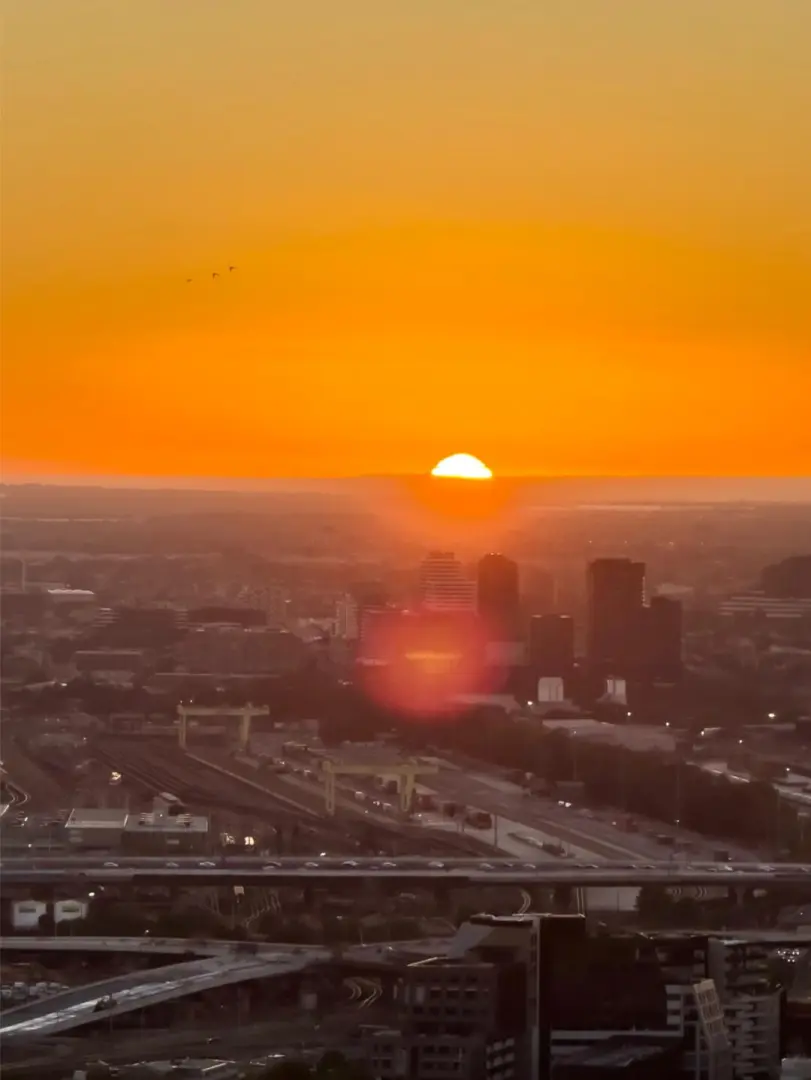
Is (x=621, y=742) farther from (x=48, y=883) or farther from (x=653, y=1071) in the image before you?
(x=653, y=1071)

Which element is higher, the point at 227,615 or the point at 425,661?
the point at 227,615

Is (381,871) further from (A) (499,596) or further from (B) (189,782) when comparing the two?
(A) (499,596)

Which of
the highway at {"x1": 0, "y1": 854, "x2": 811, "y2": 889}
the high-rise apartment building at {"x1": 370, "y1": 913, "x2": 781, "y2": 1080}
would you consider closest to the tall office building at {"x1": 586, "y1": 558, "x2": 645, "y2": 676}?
the highway at {"x1": 0, "y1": 854, "x2": 811, "y2": 889}

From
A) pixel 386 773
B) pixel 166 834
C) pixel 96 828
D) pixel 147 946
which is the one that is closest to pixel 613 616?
pixel 386 773

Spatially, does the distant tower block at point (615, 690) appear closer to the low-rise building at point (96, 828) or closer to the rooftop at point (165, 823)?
the rooftop at point (165, 823)

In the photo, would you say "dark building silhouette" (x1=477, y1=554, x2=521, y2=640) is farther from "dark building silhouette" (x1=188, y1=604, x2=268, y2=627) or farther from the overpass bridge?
the overpass bridge

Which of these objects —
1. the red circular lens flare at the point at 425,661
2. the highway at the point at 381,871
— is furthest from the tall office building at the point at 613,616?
the highway at the point at 381,871
